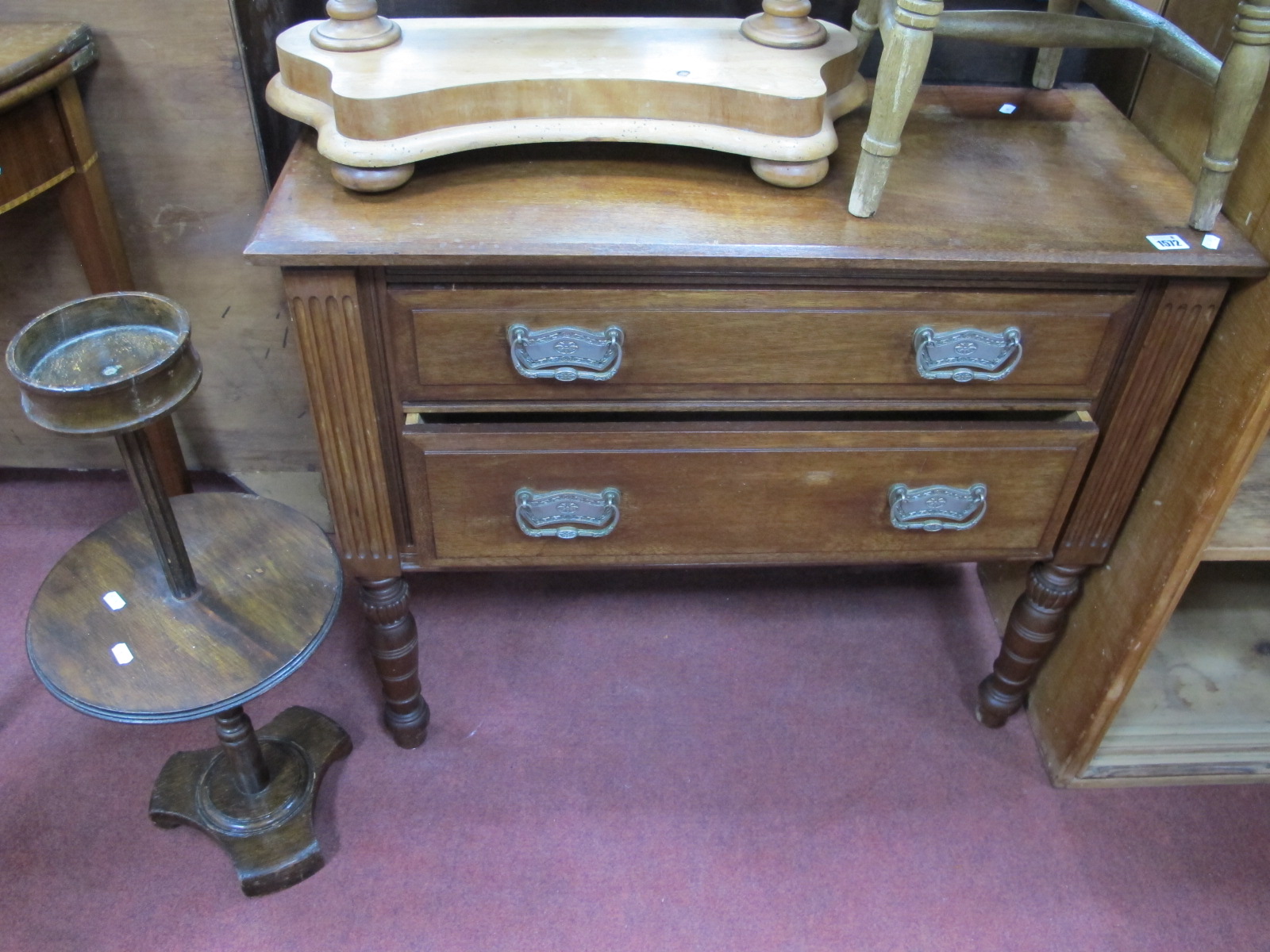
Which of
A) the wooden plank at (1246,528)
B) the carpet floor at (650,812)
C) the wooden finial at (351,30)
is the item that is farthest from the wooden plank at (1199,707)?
the wooden finial at (351,30)

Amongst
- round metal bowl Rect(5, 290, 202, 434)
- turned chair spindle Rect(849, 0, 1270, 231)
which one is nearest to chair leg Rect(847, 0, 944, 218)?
turned chair spindle Rect(849, 0, 1270, 231)

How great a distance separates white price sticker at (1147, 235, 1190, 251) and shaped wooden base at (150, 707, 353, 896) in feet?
3.56

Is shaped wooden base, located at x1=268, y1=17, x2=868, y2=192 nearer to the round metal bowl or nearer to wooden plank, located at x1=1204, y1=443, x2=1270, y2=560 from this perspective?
the round metal bowl

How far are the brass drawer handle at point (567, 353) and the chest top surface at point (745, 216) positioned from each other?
0.21 feet

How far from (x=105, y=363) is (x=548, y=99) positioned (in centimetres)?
49

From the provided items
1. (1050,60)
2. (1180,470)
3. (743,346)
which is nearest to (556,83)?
(743,346)

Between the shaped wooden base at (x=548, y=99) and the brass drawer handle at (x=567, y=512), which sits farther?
the brass drawer handle at (x=567, y=512)

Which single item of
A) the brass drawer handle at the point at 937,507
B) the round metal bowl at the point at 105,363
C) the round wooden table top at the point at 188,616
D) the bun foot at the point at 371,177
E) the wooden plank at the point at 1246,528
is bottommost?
the round wooden table top at the point at 188,616

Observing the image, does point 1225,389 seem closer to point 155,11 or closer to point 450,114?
point 450,114

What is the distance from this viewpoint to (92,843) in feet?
4.23

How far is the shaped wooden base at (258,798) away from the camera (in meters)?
1.24

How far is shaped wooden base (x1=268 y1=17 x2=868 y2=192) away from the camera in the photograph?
0.95 meters

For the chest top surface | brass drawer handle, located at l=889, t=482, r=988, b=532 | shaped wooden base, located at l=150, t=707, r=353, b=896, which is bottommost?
shaped wooden base, located at l=150, t=707, r=353, b=896

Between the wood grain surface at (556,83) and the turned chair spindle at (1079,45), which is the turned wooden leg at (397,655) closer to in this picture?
the wood grain surface at (556,83)
